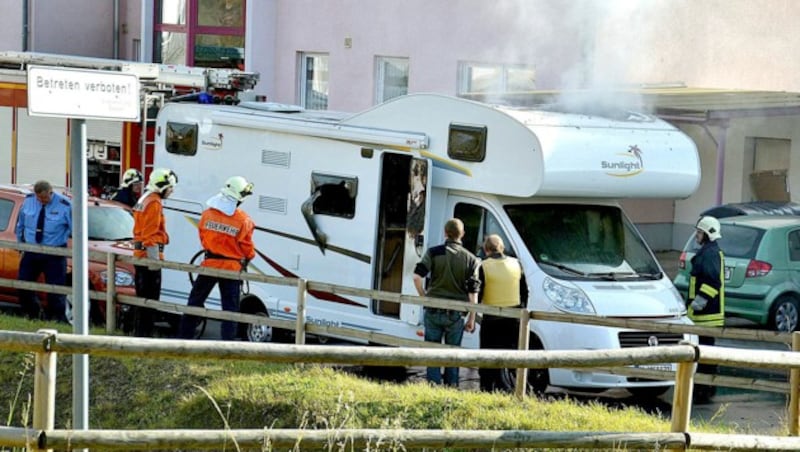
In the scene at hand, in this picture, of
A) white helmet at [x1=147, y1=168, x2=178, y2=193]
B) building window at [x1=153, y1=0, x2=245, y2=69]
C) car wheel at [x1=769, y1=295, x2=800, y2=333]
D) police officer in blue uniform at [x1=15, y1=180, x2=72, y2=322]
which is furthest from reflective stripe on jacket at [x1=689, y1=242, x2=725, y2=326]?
building window at [x1=153, y1=0, x2=245, y2=69]

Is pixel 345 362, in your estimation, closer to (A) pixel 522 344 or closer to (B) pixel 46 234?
(A) pixel 522 344

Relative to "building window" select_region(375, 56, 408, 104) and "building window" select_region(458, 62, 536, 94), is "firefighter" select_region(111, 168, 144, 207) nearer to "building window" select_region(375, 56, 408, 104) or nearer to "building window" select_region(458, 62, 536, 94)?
"building window" select_region(458, 62, 536, 94)

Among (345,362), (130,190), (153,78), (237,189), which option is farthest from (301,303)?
(153,78)

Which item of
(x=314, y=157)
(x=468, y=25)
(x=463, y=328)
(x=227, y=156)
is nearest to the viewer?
(x=463, y=328)

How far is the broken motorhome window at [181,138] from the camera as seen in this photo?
14797 millimetres

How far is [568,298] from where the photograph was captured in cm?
1189

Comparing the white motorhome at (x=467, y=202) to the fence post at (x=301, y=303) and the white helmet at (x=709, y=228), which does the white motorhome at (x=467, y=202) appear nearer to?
the white helmet at (x=709, y=228)

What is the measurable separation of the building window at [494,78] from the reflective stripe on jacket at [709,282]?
8913mm

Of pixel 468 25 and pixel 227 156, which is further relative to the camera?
pixel 468 25

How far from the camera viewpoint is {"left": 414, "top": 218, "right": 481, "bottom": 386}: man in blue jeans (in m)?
11.6

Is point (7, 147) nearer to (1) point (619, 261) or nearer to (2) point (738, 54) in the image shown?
(2) point (738, 54)

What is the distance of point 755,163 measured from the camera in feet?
76.1

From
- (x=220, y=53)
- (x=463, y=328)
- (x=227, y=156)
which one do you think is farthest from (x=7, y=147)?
(x=463, y=328)

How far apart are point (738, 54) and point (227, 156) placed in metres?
9.27
